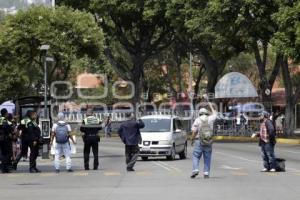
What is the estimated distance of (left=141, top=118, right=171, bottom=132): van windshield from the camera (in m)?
29.4

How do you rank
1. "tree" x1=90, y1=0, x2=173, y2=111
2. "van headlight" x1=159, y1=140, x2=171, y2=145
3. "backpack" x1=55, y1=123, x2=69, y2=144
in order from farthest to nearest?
"tree" x1=90, y1=0, x2=173, y2=111, "van headlight" x1=159, y1=140, x2=171, y2=145, "backpack" x1=55, y1=123, x2=69, y2=144

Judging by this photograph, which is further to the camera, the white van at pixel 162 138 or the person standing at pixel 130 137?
the white van at pixel 162 138

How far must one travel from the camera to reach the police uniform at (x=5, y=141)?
23.2 m

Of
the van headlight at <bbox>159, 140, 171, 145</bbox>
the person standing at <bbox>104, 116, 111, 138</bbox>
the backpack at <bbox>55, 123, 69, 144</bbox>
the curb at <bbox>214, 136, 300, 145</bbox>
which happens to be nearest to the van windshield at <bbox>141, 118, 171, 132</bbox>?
the van headlight at <bbox>159, 140, 171, 145</bbox>

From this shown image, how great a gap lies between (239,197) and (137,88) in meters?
42.8

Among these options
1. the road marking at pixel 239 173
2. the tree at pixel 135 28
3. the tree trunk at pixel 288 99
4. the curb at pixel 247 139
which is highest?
the tree at pixel 135 28

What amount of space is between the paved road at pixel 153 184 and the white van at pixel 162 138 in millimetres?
2477

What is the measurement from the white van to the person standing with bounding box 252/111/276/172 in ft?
21.4

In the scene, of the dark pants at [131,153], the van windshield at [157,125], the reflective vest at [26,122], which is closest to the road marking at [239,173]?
the dark pants at [131,153]

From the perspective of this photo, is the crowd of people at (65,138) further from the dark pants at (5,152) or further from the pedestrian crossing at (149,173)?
the pedestrian crossing at (149,173)

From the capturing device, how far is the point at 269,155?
72.8 feet

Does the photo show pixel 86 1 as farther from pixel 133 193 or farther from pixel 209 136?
pixel 133 193

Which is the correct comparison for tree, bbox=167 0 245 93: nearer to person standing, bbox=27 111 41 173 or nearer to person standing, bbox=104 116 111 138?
person standing, bbox=104 116 111 138

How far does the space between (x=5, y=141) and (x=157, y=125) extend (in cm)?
793
